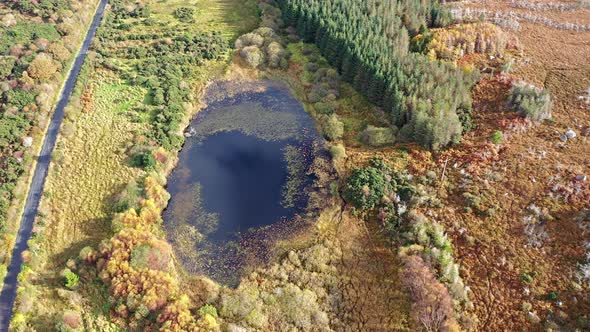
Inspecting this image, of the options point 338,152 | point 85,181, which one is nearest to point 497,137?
point 338,152

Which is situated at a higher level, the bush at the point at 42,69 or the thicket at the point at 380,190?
the bush at the point at 42,69

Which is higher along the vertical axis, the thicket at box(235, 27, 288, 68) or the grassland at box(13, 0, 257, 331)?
the thicket at box(235, 27, 288, 68)

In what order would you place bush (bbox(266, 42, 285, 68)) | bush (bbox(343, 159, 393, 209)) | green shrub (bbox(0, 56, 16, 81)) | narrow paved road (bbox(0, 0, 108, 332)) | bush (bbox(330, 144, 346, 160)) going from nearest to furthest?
1. narrow paved road (bbox(0, 0, 108, 332))
2. bush (bbox(343, 159, 393, 209))
3. bush (bbox(330, 144, 346, 160))
4. green shrub (bbox(0, 56, 16, 81))
5. bush (bbox(266, 42, 285, 68))

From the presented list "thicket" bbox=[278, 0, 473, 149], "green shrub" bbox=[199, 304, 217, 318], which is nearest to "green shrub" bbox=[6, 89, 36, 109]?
"green shrub" bbox=[199, 304, 217, 318]

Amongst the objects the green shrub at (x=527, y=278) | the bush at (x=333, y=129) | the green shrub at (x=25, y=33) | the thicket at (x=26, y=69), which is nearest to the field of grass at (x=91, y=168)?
the thicket at (x=26, y=69)

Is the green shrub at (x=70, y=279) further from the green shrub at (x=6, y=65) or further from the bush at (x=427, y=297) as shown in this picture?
the green shrub at (x=6, y=65)

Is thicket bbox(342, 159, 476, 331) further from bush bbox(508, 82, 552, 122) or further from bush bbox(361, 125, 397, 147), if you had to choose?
bush bbox(508, 82, 552, 122)
